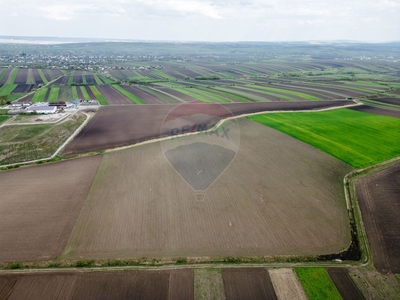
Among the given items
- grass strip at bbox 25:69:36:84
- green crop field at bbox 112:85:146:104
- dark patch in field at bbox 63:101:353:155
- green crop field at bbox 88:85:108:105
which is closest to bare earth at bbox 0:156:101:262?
dark patch in field at bbox 63:101:353:155

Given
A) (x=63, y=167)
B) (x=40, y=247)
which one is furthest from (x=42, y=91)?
(x=40, y=247)

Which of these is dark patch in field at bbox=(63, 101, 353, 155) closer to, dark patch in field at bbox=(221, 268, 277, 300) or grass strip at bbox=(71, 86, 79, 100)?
grass strip at bbox=(71, 86, 79, 100)

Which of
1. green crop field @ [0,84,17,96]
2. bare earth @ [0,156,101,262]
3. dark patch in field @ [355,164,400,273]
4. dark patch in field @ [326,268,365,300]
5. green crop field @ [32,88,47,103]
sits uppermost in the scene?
dark patch in field @ [355,164,400,273]

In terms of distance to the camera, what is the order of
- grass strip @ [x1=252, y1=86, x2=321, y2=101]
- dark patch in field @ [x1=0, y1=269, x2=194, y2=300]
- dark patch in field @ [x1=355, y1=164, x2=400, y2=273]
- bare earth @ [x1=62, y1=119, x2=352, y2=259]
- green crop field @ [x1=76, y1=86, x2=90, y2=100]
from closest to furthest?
dark patch in field @ [x1=0, y1=269, x2=194, y2=300], dark patch in field @ [x1=355, y1=164, x2=400, y2=273], bare earth @ [x1=62, y1=119, x2=352, y2=259], green crop field @ [x1=76, y1=86, x2=90, y2=100], grass strip @ [x1=252, y1=86, x2=321, y2=101]

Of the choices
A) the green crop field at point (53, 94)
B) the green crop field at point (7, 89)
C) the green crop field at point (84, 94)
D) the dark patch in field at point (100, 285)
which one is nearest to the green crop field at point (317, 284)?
the dark patch in field at point (100, 285)

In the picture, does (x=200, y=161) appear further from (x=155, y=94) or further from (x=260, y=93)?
(x=260, y=93)

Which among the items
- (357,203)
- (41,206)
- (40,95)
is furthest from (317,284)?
(40,95)

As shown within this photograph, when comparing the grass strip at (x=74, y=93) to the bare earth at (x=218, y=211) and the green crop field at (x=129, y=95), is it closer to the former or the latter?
the green crop field at (x=129, y=95)

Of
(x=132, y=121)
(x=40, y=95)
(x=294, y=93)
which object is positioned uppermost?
(x=294, y=93)
